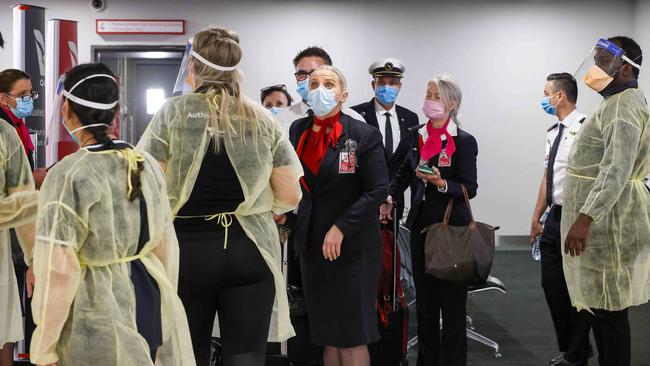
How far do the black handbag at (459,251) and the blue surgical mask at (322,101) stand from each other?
3.04 ft

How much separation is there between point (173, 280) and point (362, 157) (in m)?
1.11

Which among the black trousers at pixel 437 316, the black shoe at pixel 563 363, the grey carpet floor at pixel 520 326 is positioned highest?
the black trousers at pixel 437 316

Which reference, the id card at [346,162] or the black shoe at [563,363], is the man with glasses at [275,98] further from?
the black shoe at [563,363]

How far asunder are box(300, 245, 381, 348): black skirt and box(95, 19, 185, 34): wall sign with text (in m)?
6.56

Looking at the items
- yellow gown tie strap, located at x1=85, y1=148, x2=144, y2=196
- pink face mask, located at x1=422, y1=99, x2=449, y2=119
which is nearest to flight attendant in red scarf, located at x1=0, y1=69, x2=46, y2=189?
pink face mask, located at x1=422, y1=99, x2=449, y2=119

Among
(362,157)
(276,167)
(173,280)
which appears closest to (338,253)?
(362,157)

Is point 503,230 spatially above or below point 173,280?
below

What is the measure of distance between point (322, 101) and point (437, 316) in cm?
133

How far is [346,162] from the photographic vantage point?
3.20m

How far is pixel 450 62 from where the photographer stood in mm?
9445

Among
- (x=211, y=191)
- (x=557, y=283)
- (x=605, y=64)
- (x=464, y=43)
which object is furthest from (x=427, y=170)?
(x=464, y=43)

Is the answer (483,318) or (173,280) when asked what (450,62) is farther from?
(173,280)

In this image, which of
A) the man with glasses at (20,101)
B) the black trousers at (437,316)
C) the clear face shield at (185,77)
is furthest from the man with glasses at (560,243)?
the man with glasses at (20,101)

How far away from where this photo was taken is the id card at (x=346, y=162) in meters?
3.20
